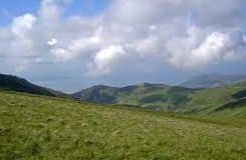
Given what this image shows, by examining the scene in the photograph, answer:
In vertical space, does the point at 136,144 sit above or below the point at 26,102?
below

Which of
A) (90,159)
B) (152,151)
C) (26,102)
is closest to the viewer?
(90,159)

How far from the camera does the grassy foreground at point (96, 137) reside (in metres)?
40.4

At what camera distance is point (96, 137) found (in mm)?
45719

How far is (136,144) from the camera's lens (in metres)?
44.6

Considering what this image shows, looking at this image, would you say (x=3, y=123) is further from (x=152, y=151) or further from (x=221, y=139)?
(x=221, y=139)

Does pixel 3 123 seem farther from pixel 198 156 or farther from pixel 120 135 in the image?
pixel 198 156

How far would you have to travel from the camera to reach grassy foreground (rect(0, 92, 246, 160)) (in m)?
40.4

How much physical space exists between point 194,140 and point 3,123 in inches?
797

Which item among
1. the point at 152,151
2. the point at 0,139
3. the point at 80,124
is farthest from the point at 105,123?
the point at 0,139

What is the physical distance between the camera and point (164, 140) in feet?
156

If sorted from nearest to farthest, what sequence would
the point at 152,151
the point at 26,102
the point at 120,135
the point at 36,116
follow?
the point at 152,151, the point at 120,135, the point at 36,116, the point at 26,102

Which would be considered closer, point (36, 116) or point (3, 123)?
point (3, 123)

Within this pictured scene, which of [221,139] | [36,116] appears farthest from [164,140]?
→ [36,116]

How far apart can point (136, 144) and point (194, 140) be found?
27.1 ft
